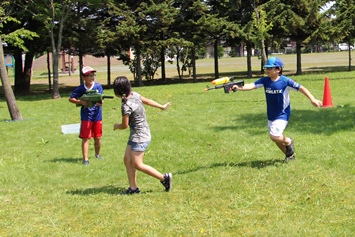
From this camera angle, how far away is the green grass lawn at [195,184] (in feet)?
16.3

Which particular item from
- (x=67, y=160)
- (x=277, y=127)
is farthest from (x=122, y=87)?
(x=67, y=160)

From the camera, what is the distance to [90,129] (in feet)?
26.6

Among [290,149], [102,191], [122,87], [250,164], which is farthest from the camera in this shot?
[250,164]

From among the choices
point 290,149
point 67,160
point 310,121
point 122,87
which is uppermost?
point 122,87

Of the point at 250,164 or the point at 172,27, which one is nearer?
the point at 250,164

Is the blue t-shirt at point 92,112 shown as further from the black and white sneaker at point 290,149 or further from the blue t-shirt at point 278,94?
the black and white sneaker at point 290,149

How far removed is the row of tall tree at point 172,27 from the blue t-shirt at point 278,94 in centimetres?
2119

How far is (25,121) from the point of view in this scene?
1462 cm

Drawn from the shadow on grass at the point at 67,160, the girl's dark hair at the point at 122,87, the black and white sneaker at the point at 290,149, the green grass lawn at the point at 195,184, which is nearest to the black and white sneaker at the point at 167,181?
the green grass lawn at the point at 195,184

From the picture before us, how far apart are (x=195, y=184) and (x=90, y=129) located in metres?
2.52

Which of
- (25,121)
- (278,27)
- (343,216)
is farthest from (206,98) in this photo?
(278,27)

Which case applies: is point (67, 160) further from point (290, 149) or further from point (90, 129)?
point (290, 149)

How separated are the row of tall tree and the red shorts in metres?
19.3

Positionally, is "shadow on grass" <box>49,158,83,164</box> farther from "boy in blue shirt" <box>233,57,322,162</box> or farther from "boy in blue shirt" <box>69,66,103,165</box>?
"boy in blue shirt" <box>233,57,322,162</box>
